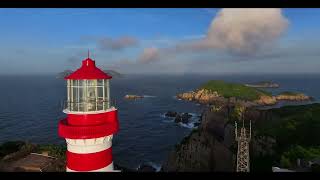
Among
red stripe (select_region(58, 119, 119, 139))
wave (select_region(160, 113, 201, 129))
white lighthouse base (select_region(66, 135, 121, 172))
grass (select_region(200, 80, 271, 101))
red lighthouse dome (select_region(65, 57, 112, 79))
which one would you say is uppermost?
red lighthouse dome (select_region(65, 57, 112, 79))

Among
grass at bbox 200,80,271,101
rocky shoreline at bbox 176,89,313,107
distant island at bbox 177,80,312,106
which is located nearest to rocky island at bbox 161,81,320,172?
rocky shoreline at bbox 176,89,313,107

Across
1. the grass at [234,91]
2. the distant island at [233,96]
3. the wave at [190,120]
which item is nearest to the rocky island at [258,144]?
the wave at [190,120]

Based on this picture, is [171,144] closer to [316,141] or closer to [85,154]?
[316,141]

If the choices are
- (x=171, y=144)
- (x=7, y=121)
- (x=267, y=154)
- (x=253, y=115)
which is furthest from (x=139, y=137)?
(x=7, y=121)

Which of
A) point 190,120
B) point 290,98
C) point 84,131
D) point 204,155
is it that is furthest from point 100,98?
point 290,98

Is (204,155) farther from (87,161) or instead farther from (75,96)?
(75,96)

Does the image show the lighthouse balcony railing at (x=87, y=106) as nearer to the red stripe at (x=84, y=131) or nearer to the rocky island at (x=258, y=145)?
the red stripe at (x=84, y=131)

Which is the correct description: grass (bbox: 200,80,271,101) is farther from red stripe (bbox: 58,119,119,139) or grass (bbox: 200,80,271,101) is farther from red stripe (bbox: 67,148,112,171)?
red stripe (bbox: 58,119,119,139)
